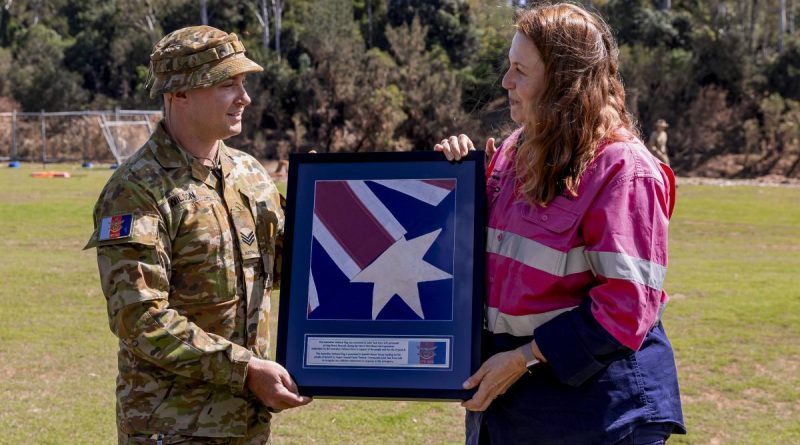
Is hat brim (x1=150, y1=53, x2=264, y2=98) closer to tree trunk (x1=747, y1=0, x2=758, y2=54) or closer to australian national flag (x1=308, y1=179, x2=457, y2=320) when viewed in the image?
australian national flag (x1=308, y1=179, x2=457, y2=320)

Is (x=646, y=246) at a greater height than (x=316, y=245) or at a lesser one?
greater

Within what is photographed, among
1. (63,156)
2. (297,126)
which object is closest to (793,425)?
(297,126)

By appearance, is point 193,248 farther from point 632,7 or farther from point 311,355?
point 632,7

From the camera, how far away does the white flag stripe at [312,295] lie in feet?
10.4

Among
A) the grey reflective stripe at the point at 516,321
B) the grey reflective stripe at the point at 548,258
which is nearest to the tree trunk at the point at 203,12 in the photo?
the grey reflective stripe at the point at 516,321

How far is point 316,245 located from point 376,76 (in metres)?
42.4

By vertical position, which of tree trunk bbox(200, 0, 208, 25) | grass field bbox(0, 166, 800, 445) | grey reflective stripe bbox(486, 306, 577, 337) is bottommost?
grass field bbox(0, 166, 800, 445)

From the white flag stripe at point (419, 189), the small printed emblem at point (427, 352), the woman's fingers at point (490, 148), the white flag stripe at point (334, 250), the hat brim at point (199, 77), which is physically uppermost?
the hat brim at point (199, 77)

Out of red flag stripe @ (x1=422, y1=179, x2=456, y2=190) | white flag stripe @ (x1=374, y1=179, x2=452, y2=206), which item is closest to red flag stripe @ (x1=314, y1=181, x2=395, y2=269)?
white flag stripe @ (x1=374, y1=179, x2=452, y2=206)

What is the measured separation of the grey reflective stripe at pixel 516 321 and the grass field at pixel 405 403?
3250 mm

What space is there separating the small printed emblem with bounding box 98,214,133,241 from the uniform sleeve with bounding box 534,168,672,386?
1330 millimetres

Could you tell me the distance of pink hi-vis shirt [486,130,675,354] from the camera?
262 centimetres

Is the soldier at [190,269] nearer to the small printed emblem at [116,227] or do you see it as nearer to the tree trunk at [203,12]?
the small printed emblem at [116,227]

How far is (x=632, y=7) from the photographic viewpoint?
48.5 m
